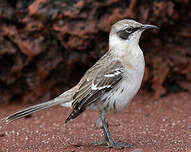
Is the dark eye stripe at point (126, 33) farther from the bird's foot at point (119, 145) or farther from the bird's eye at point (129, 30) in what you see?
the bird's foot at point (119, 145)

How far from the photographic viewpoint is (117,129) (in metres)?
8.62

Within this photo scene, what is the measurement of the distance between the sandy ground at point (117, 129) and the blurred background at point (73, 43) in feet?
1.73

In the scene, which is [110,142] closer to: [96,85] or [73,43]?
[96,85]

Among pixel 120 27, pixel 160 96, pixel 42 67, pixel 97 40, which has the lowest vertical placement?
pixel 160 96

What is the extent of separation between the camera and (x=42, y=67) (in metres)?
10.0

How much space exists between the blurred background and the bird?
1.95 metres

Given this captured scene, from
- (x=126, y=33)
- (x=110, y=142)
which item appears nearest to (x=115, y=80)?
(x=126, y=33)

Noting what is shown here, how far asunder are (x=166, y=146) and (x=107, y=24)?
3353 millimetres

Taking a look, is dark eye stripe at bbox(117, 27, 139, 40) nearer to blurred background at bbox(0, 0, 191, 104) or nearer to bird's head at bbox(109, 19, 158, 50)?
bird's head at bbox(109, 19, 158, 50)

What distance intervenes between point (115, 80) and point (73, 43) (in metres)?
2.78

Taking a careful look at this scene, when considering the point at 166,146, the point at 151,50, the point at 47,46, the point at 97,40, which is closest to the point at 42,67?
the point at 47,46

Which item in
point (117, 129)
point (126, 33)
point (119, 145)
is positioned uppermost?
point (126, 33)

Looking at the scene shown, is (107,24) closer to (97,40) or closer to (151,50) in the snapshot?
(97,40)

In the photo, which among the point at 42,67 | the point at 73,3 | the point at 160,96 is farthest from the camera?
the point at 160,96
